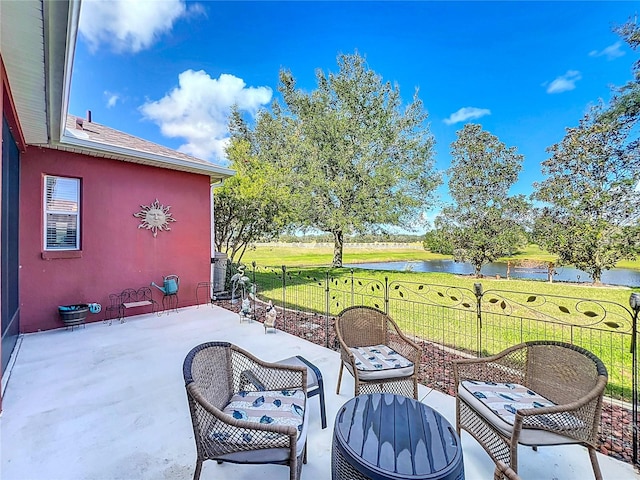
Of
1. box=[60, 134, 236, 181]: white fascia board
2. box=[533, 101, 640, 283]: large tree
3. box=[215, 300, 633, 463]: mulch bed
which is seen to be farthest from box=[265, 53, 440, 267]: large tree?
box=[215, 300, 633, 463]: mulch bed

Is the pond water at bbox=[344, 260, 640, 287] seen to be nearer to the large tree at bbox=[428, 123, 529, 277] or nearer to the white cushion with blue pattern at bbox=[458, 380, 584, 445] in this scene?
the large tree at bbox=[428, 123, 529, 277]

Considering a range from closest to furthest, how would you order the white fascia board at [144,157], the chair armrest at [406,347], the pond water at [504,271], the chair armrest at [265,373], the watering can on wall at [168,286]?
the chair armrest at [265,373] < the chair armrest at [406,347] < the white fascia board at [144,157] < the watering can on wall at [168,286] < the pond water at [504,271]

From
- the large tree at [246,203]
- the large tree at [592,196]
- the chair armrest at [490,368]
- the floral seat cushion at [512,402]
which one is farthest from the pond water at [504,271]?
the floral seat cushion at [512,402]

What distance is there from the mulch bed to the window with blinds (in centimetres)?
333

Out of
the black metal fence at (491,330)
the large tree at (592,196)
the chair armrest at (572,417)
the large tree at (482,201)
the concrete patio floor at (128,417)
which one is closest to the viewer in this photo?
the chair armrest at (572,417)

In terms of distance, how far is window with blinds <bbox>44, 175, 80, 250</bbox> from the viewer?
505cm

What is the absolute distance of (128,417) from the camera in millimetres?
2576

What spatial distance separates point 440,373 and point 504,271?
44.0 ft

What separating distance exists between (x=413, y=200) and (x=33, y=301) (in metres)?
13.6

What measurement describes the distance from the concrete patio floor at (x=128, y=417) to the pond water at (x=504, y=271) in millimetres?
11968

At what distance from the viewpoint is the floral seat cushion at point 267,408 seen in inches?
71.2

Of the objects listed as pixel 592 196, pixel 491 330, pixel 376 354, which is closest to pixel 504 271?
pixel 592 196

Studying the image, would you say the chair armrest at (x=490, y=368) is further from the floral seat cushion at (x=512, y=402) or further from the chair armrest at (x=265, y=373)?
the chair armrest at (x=265, y=373)

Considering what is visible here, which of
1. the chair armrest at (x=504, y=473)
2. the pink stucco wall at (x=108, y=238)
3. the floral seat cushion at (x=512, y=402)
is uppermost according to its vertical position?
the pink stucco wall at (x=108, y=238)
